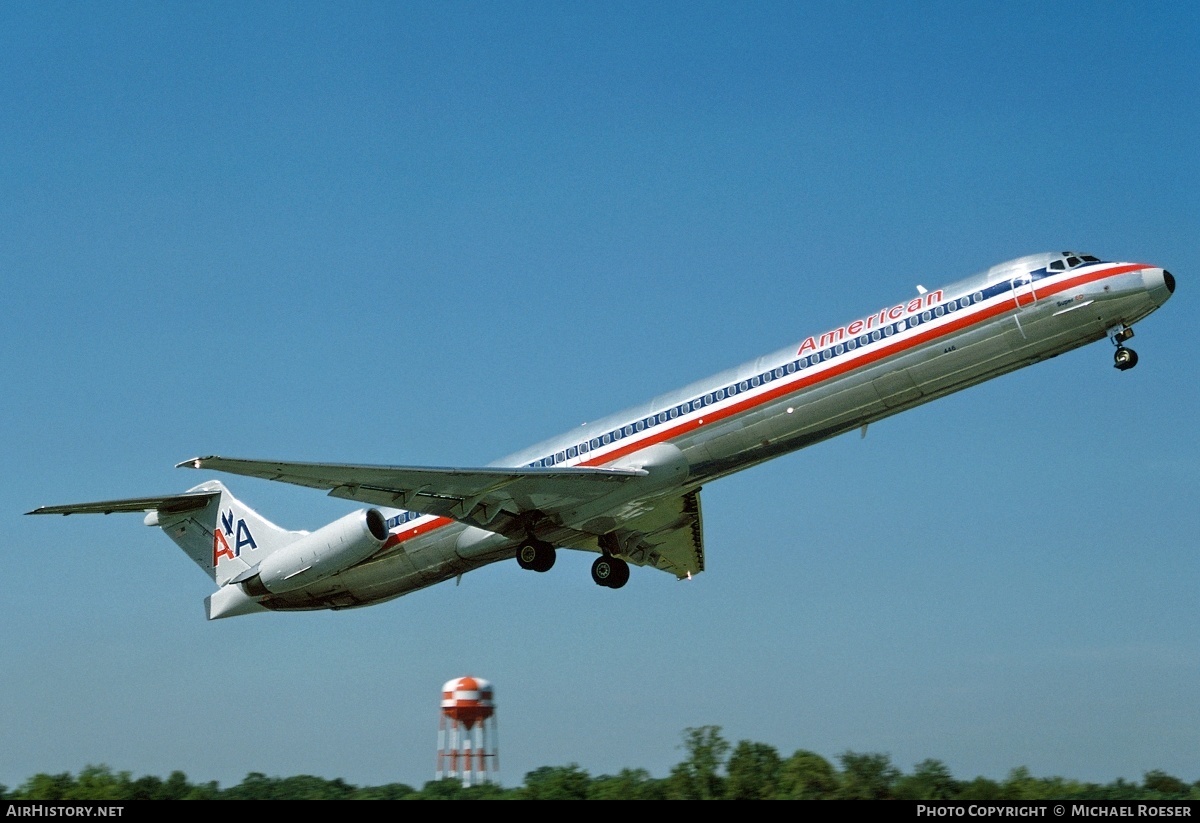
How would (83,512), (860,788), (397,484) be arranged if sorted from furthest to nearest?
1. (83,512)
2. (397,484)
3. (860,788)

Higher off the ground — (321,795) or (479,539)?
(479,539)

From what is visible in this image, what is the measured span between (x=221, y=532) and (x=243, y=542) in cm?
72

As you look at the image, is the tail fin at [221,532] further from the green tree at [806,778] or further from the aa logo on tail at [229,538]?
the green tree at [806,778]

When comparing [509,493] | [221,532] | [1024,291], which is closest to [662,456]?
[509,493]

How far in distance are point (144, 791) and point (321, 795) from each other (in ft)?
12.8

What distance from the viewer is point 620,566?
33.0 m

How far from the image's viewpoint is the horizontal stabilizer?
97.9 feet

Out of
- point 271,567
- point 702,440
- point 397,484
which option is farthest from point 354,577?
point 702,440

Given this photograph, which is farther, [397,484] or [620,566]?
[620,566]

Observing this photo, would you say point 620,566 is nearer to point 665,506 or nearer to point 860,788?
point 665,506

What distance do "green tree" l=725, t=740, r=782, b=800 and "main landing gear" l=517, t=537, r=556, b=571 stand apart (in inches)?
220

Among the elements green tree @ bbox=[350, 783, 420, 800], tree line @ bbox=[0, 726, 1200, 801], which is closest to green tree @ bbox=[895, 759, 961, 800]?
tree line @ bbox=[0, 726, 1200, 801]

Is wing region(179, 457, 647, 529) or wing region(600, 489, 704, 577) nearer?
wing region(179, 457, 647, 529)

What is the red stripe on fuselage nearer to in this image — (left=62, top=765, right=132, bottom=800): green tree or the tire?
the tire
